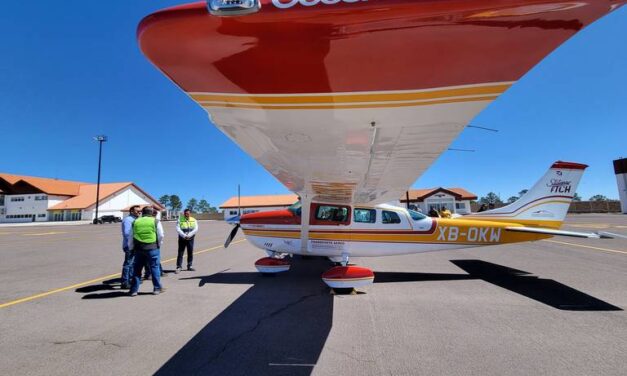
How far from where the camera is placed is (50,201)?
4856 cm

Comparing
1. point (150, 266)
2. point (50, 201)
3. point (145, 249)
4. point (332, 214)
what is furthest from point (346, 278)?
point (50, 201)

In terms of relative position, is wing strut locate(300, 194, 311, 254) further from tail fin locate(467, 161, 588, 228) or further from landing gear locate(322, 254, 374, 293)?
tail fin locate(467, 161, 588, 228)

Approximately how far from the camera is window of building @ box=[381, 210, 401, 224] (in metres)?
6.88

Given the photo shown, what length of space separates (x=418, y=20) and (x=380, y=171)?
8.23ft

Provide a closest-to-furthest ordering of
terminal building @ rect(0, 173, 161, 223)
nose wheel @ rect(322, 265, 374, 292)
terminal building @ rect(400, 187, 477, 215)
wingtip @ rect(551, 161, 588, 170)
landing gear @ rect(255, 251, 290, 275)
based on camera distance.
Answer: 1. nose wheel @ rect(322, 265, 374, 292)
2. landing gear @ rect(255, 251, 290, 275)
3. wingtip @ rect(551, 161, 588, 170)
4. terminal building @ rect(400, 187, 477, 215)
5. terminal building @ rect(0, 173, 161, 223)

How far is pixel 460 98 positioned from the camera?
1.57 meters

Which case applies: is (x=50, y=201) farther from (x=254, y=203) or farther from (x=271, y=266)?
(x=271, y=266)

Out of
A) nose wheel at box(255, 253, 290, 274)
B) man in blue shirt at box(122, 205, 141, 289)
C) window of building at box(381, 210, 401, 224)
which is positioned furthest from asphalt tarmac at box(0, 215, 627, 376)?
window of building at box(381, 210, 401, 224)

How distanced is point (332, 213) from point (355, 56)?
5.67 meters

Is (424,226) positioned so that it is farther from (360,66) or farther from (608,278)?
(360,66)

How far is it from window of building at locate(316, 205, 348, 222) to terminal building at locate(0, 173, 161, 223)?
174ft

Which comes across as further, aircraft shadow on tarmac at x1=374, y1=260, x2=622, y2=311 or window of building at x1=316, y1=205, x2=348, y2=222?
window of building at x1=316, y1=205, x2=348, y2=222

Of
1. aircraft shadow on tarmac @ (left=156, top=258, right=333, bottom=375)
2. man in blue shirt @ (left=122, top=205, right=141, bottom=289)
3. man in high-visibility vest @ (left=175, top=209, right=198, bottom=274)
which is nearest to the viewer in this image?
aircraft shadow on tarmac @ (left=156, top=258, right=333, bottom=375)

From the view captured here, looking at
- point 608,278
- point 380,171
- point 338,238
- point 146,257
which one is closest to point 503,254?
point 608,278
